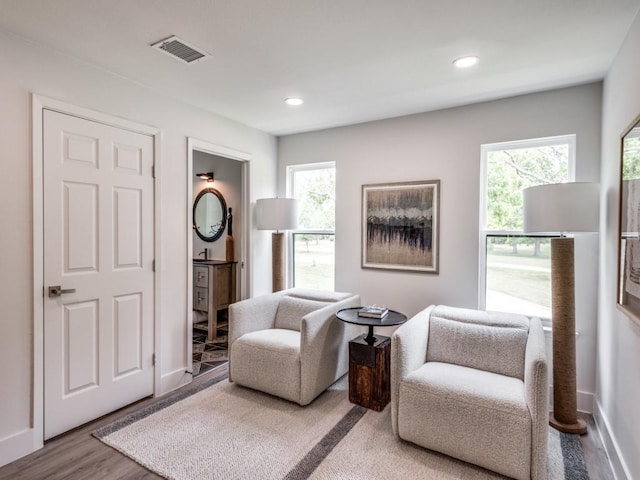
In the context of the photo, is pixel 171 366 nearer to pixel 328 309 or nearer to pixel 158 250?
pixel 158 250

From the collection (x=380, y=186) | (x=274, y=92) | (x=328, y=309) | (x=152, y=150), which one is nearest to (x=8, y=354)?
(x=152, y=150)

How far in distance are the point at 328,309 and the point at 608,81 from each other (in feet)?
8.35

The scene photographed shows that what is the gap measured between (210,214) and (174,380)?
2343 millimetres

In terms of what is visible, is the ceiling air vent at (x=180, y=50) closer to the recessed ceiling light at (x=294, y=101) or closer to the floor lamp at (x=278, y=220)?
the recessed ceiling light at (x=294, y=101)

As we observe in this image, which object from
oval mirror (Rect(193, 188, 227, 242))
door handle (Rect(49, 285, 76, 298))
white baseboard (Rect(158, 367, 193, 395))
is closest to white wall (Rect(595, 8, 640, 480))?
white baseboard (Rect(158, 367, 193, 395))

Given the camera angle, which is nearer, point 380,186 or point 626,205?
point 626,205

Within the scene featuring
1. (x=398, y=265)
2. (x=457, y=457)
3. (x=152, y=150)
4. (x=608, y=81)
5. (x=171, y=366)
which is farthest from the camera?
(x=398, y=265)

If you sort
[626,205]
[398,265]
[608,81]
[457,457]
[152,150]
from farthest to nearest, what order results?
1. [398,265]
2. [152,150]
3. [608,81]
4. [457,457]
5. [626,205]

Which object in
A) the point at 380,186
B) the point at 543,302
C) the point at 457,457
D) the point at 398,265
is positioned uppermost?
the point at 380,186

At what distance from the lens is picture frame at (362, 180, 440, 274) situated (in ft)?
10.8

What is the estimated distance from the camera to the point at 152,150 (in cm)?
283

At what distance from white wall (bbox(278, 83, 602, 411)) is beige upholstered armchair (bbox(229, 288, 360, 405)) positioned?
607mm

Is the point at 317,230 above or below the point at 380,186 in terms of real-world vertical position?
below

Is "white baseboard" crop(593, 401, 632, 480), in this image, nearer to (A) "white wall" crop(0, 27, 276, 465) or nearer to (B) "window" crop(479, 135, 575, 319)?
(B) "window" crop(479, 135, 575, 319)
